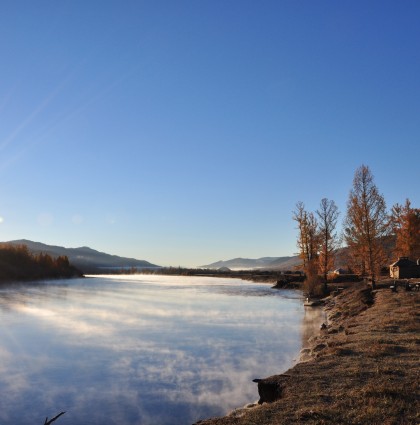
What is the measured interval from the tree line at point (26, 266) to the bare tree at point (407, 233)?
112m

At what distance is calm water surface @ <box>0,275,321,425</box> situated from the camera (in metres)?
13.4

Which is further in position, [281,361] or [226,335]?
[226,335]

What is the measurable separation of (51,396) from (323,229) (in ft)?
188

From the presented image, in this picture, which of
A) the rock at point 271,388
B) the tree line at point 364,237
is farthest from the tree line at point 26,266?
the rock at point 271,388

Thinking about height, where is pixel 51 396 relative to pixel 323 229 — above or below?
below

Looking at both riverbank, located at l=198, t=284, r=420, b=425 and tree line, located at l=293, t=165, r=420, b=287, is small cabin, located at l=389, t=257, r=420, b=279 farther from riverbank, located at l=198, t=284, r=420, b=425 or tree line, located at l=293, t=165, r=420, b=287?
riverbank, located at l=198, t=284, r=420, b=425

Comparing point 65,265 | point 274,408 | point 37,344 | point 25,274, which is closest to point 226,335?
point 37,344

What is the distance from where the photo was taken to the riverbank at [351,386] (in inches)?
379

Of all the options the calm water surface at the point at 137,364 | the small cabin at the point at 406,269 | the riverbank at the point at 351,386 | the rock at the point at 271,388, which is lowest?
the calm water surface at the point at 137,364

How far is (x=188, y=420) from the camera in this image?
12391mm

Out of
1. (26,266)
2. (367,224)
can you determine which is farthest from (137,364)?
(26,266)

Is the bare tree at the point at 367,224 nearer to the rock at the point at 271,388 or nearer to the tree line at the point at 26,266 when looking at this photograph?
the rock at the point at 271,388

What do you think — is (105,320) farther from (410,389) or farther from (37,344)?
(410,389)

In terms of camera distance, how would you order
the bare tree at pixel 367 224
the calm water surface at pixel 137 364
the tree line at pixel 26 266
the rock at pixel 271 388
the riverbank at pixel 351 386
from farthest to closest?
1. the tree line at pixel 26 266
2. the bare tree at pixel 367 224
3. the calm water surface at pixel 137 364
4. the rock at pixel 271 388
5. the riverbank at pixel 351 386
